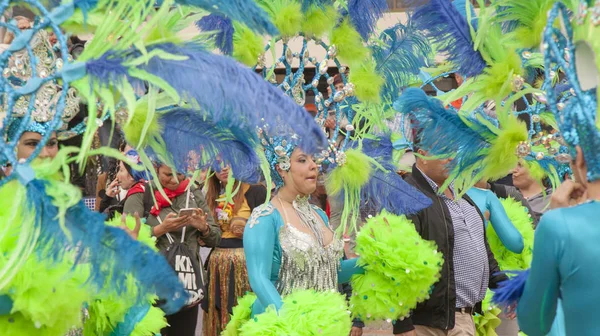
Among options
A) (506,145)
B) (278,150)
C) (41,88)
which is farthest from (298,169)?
(41,88)

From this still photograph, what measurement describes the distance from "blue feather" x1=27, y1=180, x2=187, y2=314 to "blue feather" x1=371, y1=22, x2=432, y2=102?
103 inches

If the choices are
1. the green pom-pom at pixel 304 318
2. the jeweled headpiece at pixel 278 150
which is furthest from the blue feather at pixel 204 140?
the green pom-pom at pixel 304 318

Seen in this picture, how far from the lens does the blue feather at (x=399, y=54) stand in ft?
17.8

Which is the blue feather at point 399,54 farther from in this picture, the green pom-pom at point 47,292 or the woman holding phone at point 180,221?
the green pom-pom at point 47,292

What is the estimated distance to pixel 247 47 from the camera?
4.96m

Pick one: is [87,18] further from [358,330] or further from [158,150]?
[358,330]

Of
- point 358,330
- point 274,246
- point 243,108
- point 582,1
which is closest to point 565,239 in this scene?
point 582,1

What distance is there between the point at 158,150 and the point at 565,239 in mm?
1692

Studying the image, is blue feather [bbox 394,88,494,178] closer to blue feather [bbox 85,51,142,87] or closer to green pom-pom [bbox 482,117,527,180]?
green pom-pom [bbox 482,117,527,180]

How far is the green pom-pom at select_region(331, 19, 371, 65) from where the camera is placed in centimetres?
508

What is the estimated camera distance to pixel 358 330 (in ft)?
20.1

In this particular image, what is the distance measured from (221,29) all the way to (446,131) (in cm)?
126

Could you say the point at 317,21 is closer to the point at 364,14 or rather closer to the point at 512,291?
the point at 364,14

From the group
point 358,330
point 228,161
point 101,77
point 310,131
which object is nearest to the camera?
point 101,77
